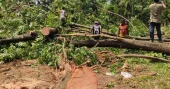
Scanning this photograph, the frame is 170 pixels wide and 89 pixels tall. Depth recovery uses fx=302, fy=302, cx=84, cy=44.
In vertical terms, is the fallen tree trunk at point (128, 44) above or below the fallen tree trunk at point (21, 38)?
below

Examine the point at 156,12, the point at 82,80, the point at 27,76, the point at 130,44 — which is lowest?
the point at 27,76

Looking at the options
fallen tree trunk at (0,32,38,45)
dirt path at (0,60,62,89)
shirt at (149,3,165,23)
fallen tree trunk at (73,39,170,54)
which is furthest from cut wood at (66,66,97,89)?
fallen tree trunk at (0,32,38,45)

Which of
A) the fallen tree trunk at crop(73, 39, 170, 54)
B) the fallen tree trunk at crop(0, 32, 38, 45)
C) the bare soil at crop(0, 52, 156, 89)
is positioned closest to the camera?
the bare soil at crop(0, 52, 156, 89)

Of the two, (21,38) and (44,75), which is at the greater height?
(21,38)

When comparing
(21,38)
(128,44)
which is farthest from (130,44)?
(21,38)

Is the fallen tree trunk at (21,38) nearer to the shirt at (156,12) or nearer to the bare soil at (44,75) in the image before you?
the bare soil at (44,75)

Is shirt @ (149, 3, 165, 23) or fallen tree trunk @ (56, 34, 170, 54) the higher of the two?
shirt @ (149, 3, 165, 23)

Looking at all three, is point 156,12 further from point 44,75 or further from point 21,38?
point 21,38

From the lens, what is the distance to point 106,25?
12953 mm

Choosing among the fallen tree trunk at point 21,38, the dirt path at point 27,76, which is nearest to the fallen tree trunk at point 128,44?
the fallen tree trunk at point 21,38

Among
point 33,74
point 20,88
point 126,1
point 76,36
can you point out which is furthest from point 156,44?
point 126,1

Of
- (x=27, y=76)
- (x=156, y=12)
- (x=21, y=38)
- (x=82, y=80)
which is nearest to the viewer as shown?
(x=82, y=80)

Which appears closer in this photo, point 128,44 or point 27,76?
point 27,76

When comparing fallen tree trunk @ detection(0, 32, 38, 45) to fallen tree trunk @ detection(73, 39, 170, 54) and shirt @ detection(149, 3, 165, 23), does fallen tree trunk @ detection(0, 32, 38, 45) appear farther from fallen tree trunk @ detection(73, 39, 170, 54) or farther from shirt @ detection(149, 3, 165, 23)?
shirt @ detection(149, 3, 165, 23)
